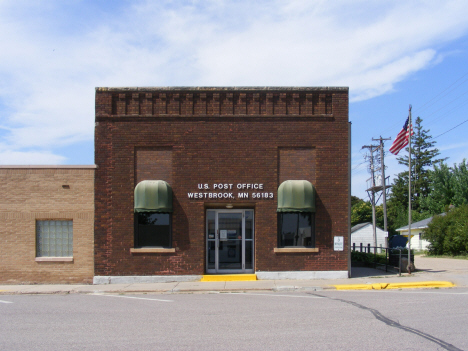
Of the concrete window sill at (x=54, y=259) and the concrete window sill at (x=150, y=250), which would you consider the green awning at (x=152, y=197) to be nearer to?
the concrete window sill at (x=150, y=250)

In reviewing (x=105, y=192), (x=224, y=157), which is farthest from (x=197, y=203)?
(x=105, y=192)

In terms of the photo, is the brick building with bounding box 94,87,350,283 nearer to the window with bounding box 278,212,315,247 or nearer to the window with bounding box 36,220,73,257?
the window with bounding box 278,212,315,247

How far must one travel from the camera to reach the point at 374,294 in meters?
13.5

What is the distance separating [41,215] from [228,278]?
23.5 ft

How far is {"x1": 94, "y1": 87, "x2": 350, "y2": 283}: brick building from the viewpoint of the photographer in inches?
656

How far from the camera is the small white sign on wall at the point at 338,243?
16.7 metres

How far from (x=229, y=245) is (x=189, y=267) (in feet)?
5.60

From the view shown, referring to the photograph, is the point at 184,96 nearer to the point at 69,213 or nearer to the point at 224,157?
the point at 224,157

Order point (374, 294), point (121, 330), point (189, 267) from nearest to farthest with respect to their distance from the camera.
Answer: point (121, 330), point (374, 294), point (189, 267)

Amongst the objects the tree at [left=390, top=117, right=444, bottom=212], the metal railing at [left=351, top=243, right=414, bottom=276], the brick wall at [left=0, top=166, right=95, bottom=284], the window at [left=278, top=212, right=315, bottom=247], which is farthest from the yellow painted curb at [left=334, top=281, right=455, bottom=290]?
the tree at [left=390, top=117, right=444, bottom=212]

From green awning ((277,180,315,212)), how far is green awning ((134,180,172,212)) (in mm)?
4052

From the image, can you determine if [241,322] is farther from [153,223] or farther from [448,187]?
[448,187]

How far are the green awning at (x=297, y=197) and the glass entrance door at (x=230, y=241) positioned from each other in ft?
4.64

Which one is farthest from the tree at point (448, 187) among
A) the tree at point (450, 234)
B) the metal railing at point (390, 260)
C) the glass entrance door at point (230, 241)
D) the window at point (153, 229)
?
the window at point (153, 229)
